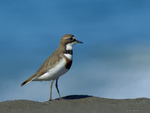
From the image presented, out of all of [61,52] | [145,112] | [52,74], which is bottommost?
[145,112]

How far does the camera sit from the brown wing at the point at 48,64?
11680 millimetres

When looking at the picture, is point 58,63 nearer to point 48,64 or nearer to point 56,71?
point 56,71

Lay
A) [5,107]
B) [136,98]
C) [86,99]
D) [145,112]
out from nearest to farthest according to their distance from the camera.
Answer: [145,112] < [5,107] < [86,99] < [136,98]

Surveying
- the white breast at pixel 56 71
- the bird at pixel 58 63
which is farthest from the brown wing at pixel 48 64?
the white breast at pixel 56 71

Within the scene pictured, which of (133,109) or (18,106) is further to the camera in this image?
(18,106)

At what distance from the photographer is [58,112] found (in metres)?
8.84

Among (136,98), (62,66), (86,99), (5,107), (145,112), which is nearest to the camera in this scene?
(145,112)

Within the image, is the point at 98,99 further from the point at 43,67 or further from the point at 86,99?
the point at 43,67

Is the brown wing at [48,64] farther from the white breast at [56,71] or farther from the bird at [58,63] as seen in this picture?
the white breast at [56,71]

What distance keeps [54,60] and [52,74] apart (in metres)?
0.62

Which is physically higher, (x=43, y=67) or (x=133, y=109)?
(x=43, y=67)

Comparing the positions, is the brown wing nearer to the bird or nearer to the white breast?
the bird

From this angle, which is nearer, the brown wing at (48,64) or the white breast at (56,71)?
the white breast at (56,71)

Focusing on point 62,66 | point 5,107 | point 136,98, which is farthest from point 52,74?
point 136,98
